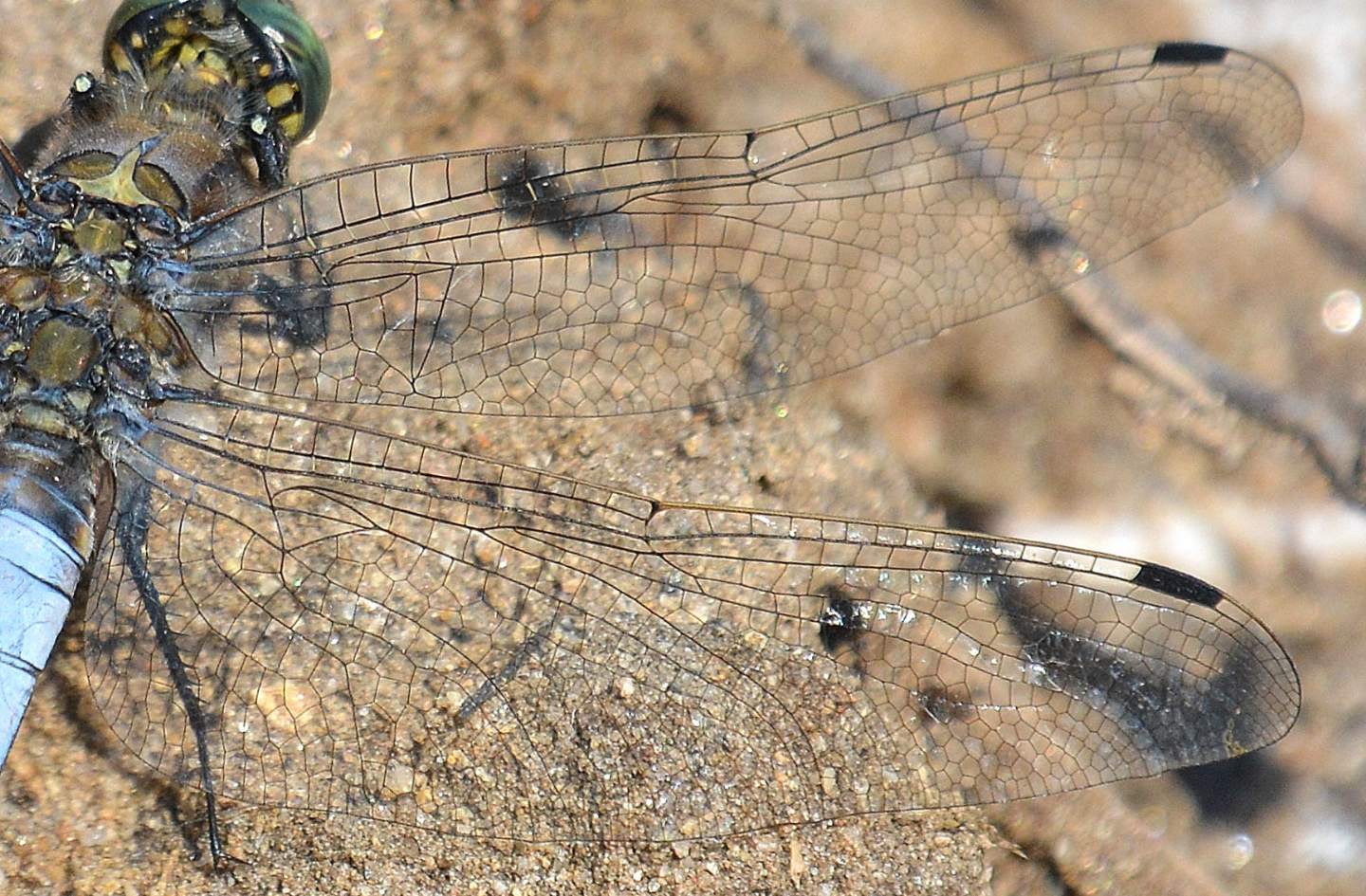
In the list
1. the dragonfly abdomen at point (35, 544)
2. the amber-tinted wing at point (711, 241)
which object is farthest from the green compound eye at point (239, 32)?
the dragonfly abdomen at point (35, 544)

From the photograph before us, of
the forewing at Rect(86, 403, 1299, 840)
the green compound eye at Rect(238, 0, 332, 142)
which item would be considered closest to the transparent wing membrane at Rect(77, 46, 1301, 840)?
the forewing at Rect(86, 403, 1299, 840)

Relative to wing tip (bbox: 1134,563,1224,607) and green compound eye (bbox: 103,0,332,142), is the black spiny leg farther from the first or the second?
wing tip (bbox: 1134,563,1224,607)

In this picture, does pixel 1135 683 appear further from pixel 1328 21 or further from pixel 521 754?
pixel 1328 21

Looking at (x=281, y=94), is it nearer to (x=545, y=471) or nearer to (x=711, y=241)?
(x=711, y=241)

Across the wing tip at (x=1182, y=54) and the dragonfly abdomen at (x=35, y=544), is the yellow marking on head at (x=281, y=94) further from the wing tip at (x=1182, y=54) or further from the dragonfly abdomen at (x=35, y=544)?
the wing tip at (x=1182, y=54)

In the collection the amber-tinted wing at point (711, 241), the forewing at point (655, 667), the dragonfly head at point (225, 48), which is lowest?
the forewing at point (655, 667)

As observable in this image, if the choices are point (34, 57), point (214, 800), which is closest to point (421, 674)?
point (214, 800)

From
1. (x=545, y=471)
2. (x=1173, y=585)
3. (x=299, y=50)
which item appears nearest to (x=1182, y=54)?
(x=1173, y=585)
